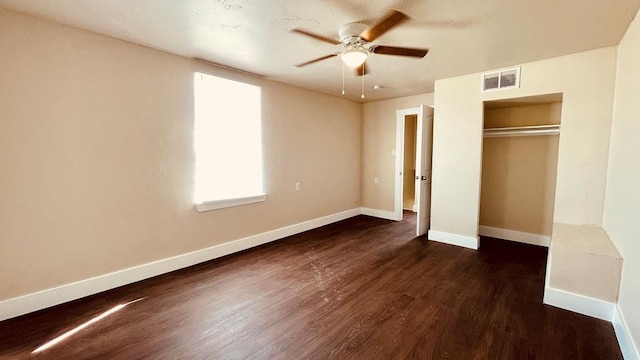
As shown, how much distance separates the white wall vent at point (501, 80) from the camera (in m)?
3.30

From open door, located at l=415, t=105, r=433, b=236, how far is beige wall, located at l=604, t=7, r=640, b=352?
2017 millimetres

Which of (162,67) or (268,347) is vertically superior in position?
(162,67)

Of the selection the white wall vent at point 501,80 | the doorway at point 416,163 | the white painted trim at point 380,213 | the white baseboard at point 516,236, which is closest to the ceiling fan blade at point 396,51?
the white wall vent at point 501,80

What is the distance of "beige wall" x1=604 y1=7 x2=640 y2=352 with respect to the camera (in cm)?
178

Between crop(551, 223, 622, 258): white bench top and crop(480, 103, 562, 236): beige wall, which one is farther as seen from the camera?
crop(480, 103, 562, 236): beige wall

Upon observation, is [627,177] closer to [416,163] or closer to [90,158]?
[416,163]

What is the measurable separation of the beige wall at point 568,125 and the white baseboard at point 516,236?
81cm

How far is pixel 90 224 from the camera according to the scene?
254 centimetres

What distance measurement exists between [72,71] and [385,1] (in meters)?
2.73

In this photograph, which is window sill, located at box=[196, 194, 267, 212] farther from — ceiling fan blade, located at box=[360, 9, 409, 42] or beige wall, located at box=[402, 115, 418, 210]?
beige wall, located at box=[402, 115, 418, 210]

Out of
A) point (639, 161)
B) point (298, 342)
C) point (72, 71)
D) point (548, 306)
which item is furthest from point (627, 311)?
point (72, 71)

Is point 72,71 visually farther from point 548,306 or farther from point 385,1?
point 548,306

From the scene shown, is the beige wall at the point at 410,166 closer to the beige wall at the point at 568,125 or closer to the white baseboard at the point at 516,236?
the white baseboard at the point at 516,236

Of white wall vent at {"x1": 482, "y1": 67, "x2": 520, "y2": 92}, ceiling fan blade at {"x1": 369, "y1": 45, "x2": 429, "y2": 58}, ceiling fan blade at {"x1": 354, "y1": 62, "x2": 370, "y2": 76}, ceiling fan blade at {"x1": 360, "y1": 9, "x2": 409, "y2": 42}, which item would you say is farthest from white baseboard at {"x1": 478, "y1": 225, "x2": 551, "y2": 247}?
ceiling fan blade at {"x1": 360, "y1": 9, "x2": 409, "y2": 42}
